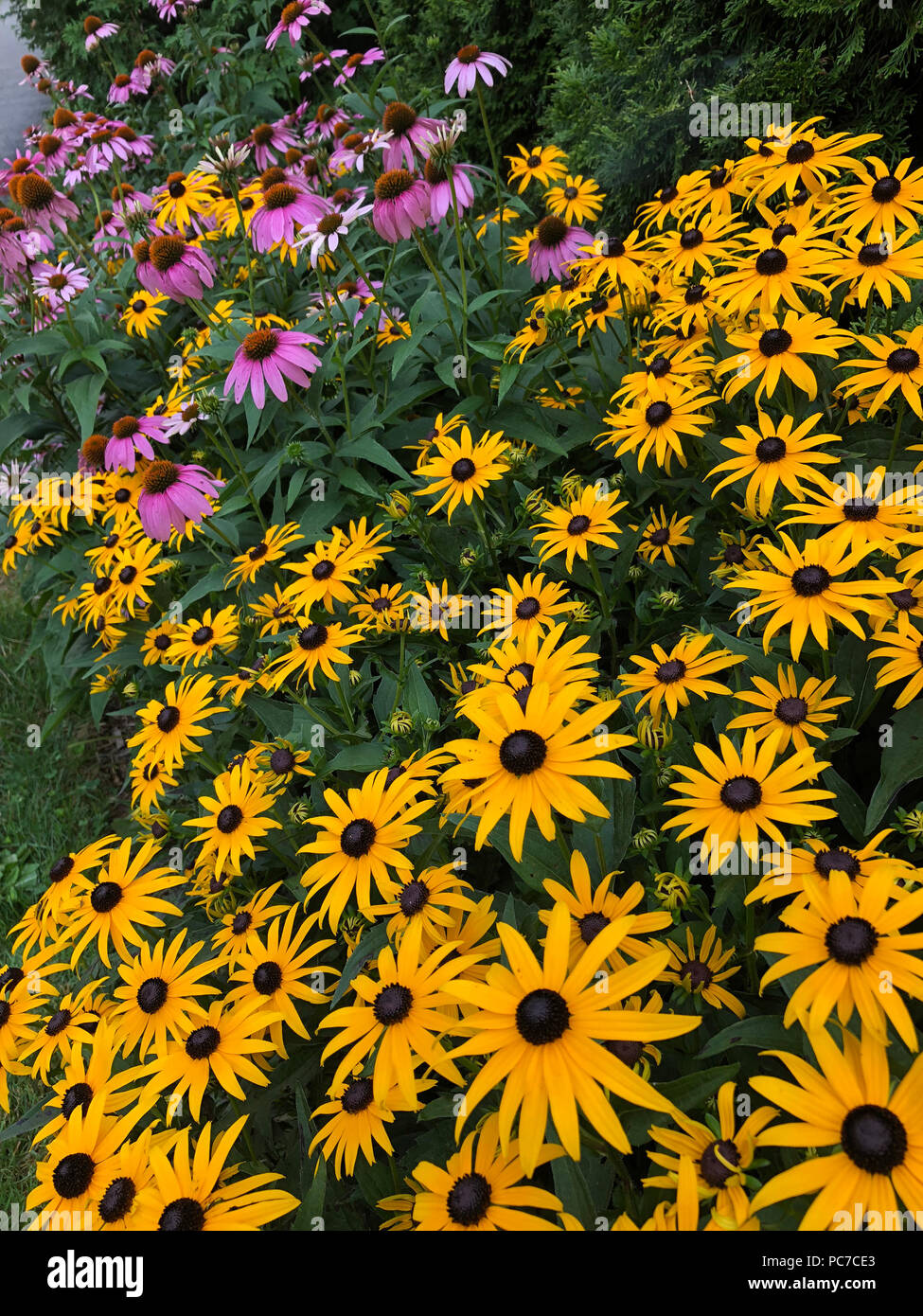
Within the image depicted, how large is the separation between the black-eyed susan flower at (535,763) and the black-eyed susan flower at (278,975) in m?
0.47

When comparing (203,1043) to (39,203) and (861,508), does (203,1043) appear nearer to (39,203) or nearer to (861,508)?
(861,508)

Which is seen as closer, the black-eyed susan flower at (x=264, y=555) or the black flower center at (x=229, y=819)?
the black flower center at (x=229, y=819)

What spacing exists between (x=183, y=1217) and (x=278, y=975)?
1.39 feet

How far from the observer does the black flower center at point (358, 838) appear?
147cm

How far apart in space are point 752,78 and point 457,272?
4.03 ft

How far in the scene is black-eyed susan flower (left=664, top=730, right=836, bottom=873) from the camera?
4.19 ft

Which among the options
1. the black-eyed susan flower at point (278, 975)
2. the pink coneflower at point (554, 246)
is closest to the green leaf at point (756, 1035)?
the black-eyed susan flower at point (278, 975)

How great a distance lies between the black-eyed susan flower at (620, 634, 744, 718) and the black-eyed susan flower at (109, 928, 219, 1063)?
0.96 metres

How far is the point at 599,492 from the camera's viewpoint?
2195 mm

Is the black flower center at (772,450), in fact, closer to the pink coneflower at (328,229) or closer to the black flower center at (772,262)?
the black flower center at (772,262)

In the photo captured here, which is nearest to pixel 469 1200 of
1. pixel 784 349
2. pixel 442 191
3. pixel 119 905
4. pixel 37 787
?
pixel 119 905

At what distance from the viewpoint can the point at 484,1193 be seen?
1091 millimetres

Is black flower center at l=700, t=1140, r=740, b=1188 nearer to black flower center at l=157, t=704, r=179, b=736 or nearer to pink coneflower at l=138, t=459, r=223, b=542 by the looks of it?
black flower center at l=157, t=704, r=179, b=736

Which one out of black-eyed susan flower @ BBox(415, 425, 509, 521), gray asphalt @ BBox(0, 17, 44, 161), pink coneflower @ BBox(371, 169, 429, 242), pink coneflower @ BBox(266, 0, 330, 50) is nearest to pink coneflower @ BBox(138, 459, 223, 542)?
black-eyed susan flower @ BBox(415, 425, 509, 521)
